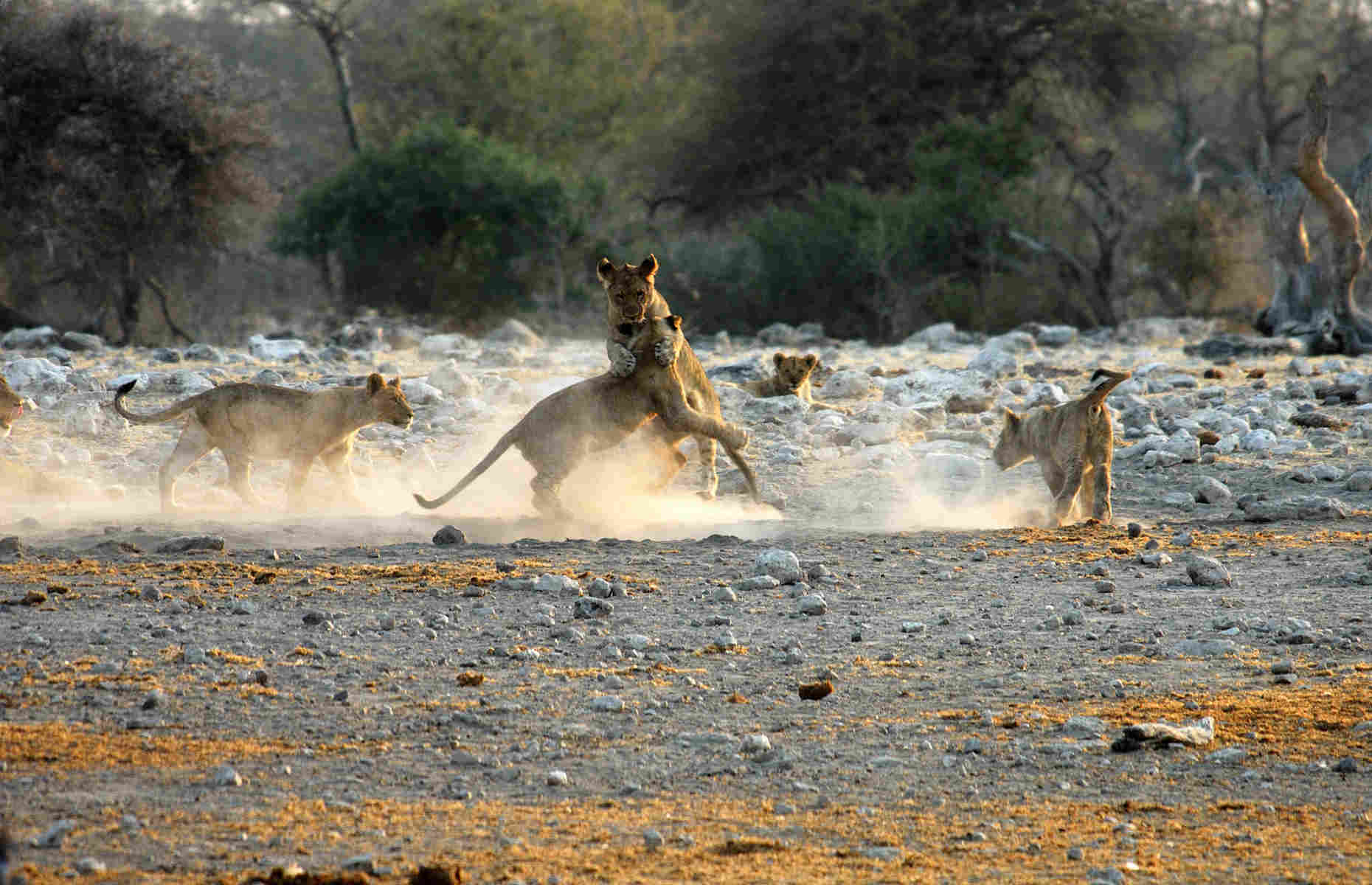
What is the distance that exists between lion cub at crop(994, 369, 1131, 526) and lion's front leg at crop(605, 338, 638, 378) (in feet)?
7.43

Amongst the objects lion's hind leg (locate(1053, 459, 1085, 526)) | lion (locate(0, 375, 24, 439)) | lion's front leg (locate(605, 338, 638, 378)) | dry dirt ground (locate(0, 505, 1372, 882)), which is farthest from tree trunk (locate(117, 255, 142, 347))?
lion's hind leg (locate(1053, 459, 1085, 526))

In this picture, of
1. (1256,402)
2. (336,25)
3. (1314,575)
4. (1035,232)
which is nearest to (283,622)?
(1314,575)

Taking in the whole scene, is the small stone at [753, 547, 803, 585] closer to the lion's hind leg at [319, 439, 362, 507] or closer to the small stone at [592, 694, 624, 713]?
the small stone at [592, 694, 624, 713]

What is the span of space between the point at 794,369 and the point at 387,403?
4363mm

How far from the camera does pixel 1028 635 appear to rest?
21.7ft

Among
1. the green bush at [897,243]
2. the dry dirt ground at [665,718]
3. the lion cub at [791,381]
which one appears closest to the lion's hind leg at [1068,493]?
the dry dirt ground at [665,718]

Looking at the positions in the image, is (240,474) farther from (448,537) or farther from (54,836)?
(54,836)

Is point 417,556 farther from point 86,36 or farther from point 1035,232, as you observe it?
point 1035,232

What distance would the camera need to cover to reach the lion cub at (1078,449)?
29.9 ft

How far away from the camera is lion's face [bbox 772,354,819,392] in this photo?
13.2 m

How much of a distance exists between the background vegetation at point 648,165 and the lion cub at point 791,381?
9.77 m

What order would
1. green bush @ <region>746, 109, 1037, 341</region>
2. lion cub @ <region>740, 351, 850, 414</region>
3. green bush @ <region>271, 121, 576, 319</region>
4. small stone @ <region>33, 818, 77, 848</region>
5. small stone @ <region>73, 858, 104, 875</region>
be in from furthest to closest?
green bush @ <region>746, 109, 1037, 341</region> → green bush @ <region>271, 121, 576, 319</region> → lion cub @ <region>740, 351, 850, 414</region> → small stone @ <region>33, 818, 77, 848</region> → small stone @ <region>73, 858, 104, 875</region>

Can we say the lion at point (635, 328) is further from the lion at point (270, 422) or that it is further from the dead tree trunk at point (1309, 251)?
the dead tree trunk at point (1309, 251)

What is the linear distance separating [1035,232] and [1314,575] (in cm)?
2252
